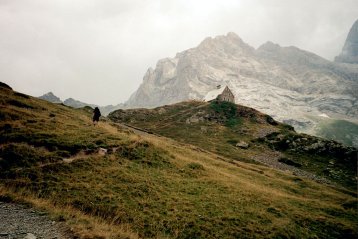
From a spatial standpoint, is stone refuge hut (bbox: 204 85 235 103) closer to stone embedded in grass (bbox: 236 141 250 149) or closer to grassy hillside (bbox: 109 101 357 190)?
grassy hillside (bbox: 109 101 357 190)

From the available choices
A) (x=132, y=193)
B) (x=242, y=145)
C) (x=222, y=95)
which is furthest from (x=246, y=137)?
(x=132, y=193)

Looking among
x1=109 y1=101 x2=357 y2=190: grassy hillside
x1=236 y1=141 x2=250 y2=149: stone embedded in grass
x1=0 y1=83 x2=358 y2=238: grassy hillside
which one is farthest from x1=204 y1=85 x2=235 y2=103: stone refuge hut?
x1=0 y1=83 x2=358 y2=238: grassy hillside

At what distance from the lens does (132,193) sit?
2341 cm

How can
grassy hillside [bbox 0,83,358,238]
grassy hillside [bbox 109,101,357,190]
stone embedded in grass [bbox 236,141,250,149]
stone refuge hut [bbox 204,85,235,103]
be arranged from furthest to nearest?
stone refuge hut [bbox 204,85,235,103], stone embedded in grass [bbox 236,141,250,149], grassy hillside [bbox 109,101,357,190], grassy hillside [bbox 0,83,358,238]

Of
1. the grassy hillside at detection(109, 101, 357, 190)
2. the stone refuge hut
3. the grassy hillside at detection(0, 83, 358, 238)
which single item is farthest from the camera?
the stone refuge hut

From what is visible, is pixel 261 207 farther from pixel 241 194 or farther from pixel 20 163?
pixel 20 163

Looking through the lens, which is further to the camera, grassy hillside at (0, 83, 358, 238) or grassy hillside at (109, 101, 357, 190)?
grassy hillside at (109, 101, 357, 190)

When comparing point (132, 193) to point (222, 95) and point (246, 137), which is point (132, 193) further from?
point (222, 95)

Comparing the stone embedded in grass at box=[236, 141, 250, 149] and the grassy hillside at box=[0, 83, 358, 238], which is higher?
the stone embedded in grass at box=[236, 141, 250, 149]

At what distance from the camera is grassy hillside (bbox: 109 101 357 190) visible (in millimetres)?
79812

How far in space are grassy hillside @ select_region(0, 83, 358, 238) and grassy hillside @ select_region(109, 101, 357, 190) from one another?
151 feet

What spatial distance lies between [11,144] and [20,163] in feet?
10.6

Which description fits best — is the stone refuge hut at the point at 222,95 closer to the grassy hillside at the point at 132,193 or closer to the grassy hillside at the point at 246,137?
the grassy hillside at the point at 246,137

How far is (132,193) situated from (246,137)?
87192mm
